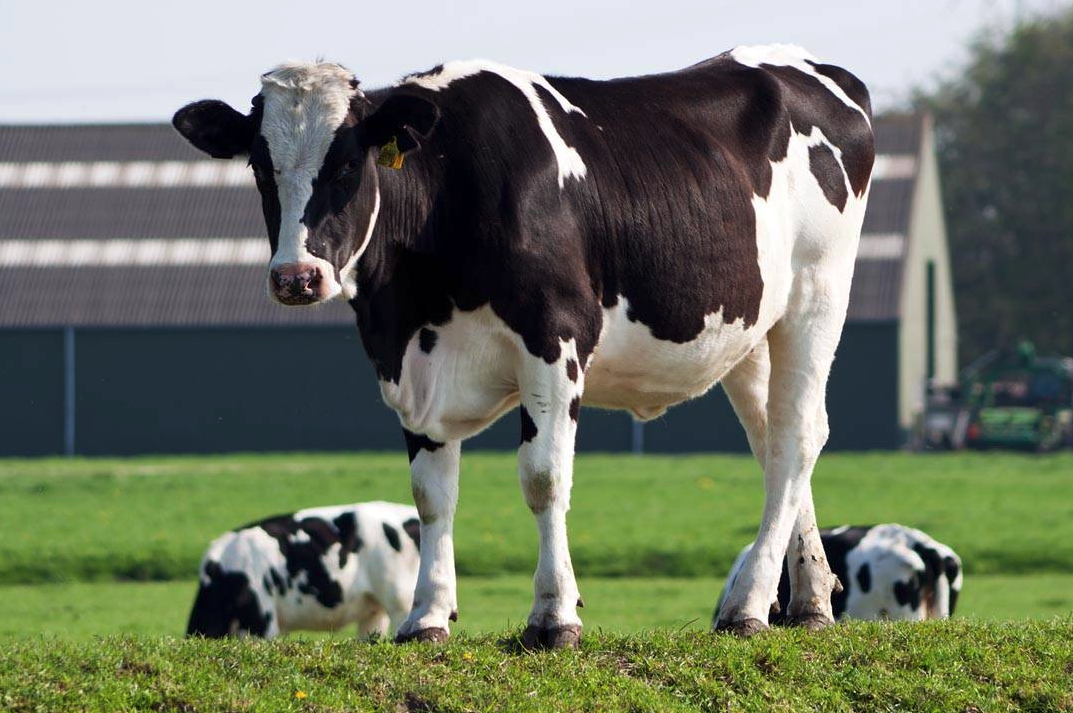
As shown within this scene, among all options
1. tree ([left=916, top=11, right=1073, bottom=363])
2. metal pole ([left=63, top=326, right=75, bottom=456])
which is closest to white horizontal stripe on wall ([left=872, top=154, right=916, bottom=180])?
tree ([left=916, top=11, right=1073, bottom=363])

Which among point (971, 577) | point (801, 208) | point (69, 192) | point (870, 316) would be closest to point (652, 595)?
point (971, 577)

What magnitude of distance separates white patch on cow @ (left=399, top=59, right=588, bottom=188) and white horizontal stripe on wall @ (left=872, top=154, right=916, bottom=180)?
47443mm

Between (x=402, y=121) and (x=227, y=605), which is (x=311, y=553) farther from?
(x=402, y=121)

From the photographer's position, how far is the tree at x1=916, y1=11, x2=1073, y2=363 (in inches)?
3046

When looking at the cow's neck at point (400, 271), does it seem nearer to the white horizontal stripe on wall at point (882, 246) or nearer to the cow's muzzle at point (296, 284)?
the cow's muzzle at point (296, 284)

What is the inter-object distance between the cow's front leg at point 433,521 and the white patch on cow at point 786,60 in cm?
284

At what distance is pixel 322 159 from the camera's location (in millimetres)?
7816

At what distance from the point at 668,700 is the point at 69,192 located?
170 feet

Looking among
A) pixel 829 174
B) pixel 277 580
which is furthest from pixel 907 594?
pixel 829 174

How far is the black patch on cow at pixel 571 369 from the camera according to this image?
798 cm

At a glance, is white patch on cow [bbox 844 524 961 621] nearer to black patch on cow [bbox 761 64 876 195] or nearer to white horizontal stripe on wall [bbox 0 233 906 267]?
black patch on cow [bbox 761 64 876 195]

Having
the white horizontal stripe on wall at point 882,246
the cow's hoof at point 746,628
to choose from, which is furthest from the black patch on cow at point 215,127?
the white horizontal stripe on wall at point 882,246

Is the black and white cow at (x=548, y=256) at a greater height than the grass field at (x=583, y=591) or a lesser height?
greater

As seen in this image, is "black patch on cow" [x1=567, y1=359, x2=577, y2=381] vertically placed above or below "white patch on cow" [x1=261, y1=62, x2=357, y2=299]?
below
